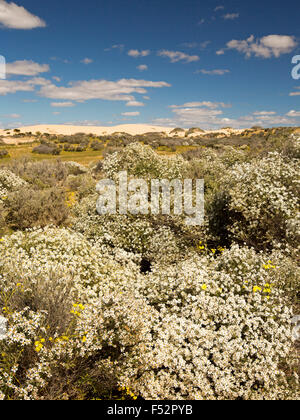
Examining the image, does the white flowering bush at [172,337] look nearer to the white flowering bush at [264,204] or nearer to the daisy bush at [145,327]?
the daisy bush at [145,327]

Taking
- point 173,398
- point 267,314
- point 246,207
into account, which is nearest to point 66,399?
point 173,398

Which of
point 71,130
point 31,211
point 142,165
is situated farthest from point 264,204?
point 71,130

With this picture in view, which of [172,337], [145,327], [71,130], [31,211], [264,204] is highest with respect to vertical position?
[71,130]

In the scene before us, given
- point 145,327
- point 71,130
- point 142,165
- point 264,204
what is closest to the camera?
point 145,327

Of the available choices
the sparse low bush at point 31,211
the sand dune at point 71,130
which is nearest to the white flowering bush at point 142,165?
the sparse low bush at point 31,211

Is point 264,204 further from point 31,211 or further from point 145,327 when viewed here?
point 31,211

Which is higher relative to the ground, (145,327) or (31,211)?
(31,211)

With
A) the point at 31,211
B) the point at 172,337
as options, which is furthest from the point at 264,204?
the point at 31,211

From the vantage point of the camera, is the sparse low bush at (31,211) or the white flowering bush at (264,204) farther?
the sparse low bush at (31,211)

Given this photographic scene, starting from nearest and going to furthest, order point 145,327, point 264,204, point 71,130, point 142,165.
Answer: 1. point 145,327
2. point 264,204
3. point 142,165
4. point 71,130

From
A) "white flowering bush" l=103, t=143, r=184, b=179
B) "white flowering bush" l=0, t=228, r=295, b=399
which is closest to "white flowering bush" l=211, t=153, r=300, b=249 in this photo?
"white flowering bush" l=0, t=228, r=295, b=399

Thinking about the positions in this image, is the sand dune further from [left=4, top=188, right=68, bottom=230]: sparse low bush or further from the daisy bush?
the daisy bush

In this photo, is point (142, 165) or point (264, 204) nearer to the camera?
point (264, 204)

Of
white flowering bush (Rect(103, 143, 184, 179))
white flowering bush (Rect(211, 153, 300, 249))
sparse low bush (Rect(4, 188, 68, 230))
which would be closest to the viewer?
white flowering bush (Rect(211, 153, 300, 249))
